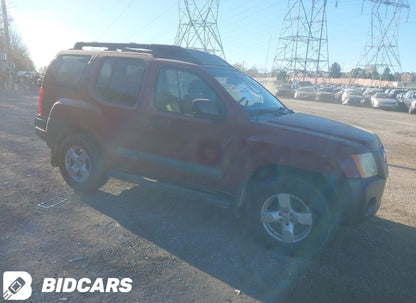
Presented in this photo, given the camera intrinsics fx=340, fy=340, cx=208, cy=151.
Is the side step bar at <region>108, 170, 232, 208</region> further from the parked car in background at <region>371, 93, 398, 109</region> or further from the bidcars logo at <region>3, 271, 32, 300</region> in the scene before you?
the parked car in background at <region>371, 93, 398, 109</region>

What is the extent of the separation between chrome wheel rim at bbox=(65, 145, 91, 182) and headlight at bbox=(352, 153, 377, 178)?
138 inches

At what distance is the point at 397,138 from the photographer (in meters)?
11.8

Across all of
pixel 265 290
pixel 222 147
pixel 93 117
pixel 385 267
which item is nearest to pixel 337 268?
pixel 385 267

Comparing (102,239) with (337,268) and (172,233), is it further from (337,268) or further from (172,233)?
(337,268)

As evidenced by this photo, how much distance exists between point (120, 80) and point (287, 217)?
9.21ft

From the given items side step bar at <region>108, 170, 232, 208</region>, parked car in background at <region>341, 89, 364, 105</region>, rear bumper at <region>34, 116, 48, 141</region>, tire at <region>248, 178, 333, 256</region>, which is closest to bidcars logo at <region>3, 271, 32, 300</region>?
side step bar at <region>108, 170, 232, 208</region>

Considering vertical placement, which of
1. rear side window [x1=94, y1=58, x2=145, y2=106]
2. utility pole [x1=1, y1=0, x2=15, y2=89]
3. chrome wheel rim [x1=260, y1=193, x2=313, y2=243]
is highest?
utility pole [x1=1, y1=0, x2=15, y2=89]

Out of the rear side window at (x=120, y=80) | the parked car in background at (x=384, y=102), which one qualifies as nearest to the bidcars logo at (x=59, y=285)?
the rear side window at (x=120, y=80)

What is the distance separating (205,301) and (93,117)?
296 cm

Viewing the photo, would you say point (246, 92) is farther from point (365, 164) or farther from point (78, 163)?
point (78, 163)

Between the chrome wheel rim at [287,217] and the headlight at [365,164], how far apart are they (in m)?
0.65

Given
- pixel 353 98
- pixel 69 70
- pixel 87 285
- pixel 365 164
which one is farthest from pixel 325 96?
pixel 87 285

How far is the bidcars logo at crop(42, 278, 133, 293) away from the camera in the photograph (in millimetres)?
2938

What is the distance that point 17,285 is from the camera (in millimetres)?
2941
